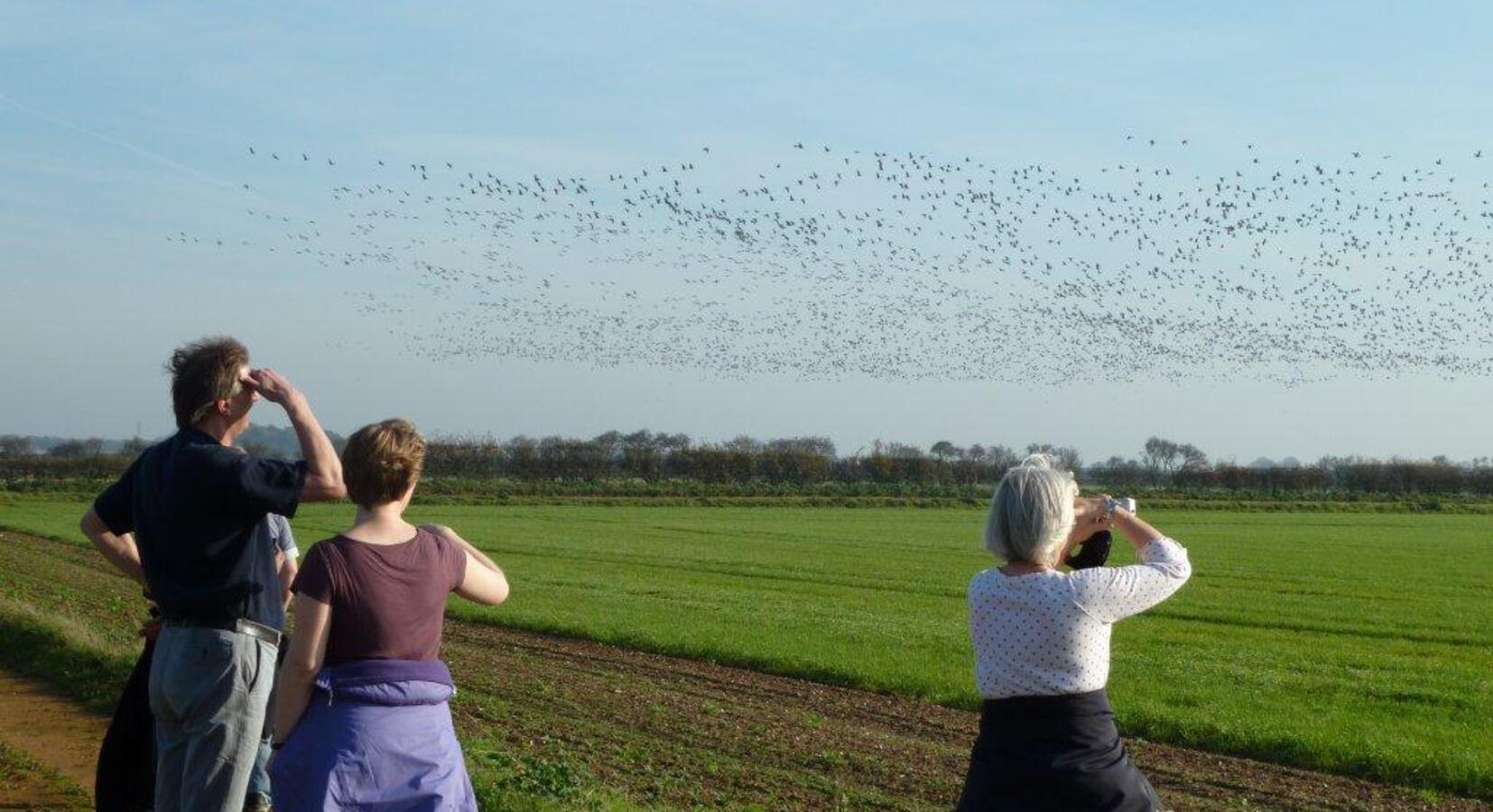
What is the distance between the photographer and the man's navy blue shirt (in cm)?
457

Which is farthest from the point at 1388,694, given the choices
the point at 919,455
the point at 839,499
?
the point at 919,455

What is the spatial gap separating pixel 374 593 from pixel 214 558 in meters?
0.98

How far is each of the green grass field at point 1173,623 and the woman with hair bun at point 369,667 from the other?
959cm

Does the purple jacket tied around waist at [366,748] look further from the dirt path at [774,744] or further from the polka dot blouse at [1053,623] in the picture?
the dirt path at [774,744]

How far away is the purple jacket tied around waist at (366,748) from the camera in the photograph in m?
4.02

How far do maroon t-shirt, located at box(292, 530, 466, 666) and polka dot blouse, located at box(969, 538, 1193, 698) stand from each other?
4.81 ft

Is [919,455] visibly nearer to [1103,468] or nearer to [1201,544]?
[1103,468]

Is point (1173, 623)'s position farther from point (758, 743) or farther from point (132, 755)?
point (132, 755)

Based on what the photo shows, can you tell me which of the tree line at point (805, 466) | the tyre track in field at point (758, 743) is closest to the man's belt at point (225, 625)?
the tyre track in field at point (758, 743)

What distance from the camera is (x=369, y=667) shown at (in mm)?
4062

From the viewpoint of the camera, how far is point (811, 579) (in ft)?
105

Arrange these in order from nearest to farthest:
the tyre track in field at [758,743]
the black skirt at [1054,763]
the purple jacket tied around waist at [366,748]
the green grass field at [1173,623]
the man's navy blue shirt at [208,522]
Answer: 1. the black skirt at [1054,763]
2. the purple jacket tied around waist at [366,748]
3. the man's navy blue shirt at [208,522]
4. the tyre track in field at [758,743]
5. the green grass field at [1173,623]

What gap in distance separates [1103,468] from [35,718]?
108m

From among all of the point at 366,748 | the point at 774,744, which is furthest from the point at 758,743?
the point at 366,748
